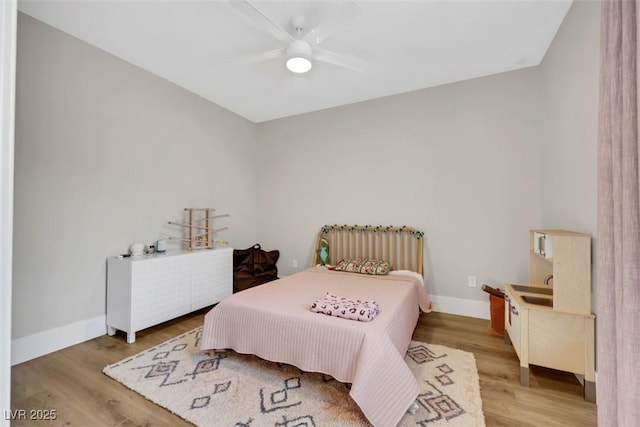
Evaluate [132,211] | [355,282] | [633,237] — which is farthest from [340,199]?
[633,237]

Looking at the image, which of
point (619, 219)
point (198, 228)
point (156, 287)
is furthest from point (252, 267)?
point (619, 219)

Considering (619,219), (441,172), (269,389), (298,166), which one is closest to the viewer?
(619,219)

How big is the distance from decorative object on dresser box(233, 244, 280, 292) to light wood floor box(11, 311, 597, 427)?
4.47 ft

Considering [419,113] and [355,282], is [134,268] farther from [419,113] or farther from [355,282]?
[419,113]

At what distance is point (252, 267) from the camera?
3906mm

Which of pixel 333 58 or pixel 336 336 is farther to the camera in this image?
pixel 333 58

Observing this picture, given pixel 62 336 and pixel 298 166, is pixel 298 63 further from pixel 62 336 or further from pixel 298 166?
pixel 62 336

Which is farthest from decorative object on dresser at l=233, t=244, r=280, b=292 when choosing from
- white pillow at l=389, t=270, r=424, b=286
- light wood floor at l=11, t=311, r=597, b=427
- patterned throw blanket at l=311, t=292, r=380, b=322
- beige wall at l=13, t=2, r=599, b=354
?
patterned throw blanket at l=311, t=292, r=380, b=322

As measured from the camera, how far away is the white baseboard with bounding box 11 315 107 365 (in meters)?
2.05

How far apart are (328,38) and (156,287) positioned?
9.36 ft

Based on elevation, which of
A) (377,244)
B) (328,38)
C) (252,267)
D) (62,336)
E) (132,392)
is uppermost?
(328,38)

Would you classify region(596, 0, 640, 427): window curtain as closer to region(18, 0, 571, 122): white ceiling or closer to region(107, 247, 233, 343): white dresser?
region(18, 0, 571, 122): white ceiling

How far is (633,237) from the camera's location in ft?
2.73

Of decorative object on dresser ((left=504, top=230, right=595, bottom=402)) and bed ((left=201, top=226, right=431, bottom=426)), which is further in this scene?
decorative object on dresser ((left=504, top=230, right=595, bottom=402))
